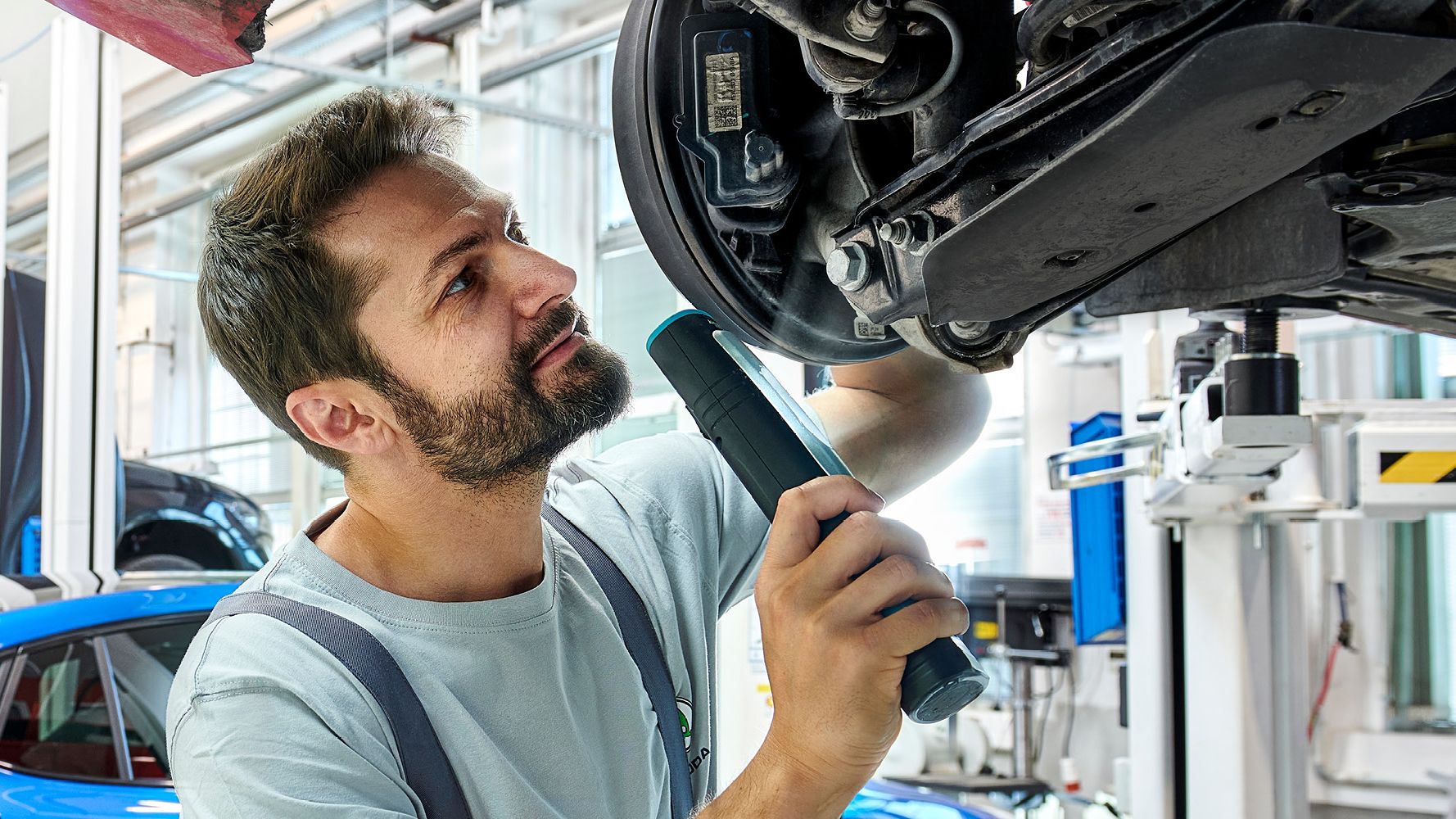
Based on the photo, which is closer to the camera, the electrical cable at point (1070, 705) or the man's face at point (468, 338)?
the man's face at point (468, 338)

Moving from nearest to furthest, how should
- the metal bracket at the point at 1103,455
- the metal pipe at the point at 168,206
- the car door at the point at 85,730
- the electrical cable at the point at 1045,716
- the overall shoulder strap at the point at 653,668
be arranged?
the overall shoulder strap at the point at 653,668
the metal bracket at the point at 1103,455
the car door at the point at 85,730
the electrical cable at the point at 1045,716
the metal pipe at the point at 168,206

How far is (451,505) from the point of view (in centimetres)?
106

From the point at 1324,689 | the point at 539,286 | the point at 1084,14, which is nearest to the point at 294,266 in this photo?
the point at 539,286

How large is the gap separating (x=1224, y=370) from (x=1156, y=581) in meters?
1.20

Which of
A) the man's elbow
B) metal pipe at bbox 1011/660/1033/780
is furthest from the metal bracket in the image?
metal pipe at bbox 1011/660/1033/780

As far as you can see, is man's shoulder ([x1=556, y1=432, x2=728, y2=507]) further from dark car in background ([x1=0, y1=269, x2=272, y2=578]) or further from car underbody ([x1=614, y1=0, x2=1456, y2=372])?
dark car in background ([x1=0, y1=269, x2=272, y2=578])

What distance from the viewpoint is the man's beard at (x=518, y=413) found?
3.33 feet

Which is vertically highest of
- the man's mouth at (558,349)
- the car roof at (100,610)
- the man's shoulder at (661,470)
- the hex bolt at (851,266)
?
the hex bolt at (851,266)

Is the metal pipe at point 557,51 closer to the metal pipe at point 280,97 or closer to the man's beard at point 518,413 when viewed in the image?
the metal pipe at point 280,97

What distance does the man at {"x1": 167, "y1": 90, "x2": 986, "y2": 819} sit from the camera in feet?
2.80

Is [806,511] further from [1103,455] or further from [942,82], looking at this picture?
[1103,455]

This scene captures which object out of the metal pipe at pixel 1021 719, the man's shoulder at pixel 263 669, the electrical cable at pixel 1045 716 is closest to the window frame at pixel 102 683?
the man's shoulder at pixel 263 669

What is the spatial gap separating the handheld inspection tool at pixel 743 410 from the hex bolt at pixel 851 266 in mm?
116

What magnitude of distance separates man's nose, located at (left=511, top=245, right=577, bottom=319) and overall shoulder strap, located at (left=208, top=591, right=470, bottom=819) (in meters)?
0.30
